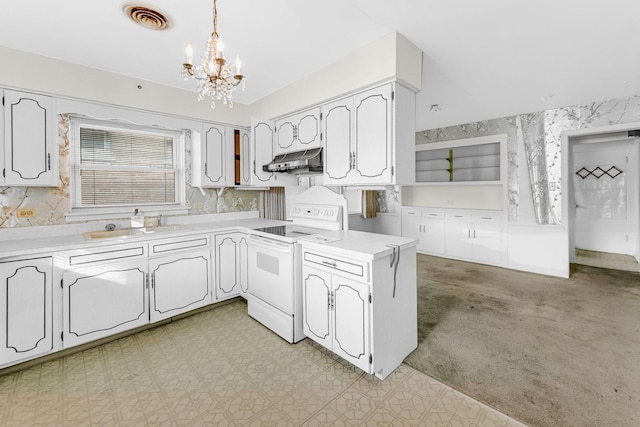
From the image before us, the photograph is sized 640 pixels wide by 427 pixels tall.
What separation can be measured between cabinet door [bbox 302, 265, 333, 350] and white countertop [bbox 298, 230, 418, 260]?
219 millimetres

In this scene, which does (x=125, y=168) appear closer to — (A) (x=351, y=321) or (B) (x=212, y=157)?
(B) (x=212, y=157)

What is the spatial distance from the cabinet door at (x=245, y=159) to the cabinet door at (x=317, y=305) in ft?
6.08

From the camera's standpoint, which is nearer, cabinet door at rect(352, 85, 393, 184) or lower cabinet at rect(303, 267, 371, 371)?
lower cabinet at rect(303, 267, 371, 371)

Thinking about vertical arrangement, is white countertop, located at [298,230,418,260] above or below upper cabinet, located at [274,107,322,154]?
below

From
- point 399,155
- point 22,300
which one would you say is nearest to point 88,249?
point 22,300

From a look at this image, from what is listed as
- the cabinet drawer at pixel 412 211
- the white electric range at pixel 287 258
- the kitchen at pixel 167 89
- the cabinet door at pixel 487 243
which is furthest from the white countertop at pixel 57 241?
the cabinet door at pixel 487 243

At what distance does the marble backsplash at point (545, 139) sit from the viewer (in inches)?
154

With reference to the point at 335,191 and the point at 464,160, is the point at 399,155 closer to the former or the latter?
the point at 335,191

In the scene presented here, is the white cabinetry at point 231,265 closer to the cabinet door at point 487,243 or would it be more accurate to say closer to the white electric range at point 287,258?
the white electric range at point 287,258

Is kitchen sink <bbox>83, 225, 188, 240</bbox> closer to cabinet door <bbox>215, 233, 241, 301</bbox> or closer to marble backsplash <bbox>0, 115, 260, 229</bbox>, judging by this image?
marble backsplash <bbox>0, 115, 260, 229</bbox>

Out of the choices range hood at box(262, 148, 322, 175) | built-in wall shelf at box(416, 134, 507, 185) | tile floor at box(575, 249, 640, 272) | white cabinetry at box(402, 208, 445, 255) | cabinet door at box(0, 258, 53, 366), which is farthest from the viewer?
white cabinetry at box(402, 208, 445, 255)

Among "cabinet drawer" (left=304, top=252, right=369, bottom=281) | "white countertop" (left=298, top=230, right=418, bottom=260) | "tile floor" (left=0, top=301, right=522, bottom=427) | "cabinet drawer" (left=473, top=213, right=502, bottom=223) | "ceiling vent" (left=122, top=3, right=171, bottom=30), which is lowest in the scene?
"tile floor" (left=0, top=301, right=522, bottom=427)

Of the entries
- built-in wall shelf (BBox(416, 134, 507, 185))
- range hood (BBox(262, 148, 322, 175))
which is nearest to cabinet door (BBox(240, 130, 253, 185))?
range hood (BBox(262, 148, 322, 175))

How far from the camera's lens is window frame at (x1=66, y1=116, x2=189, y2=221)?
2.84m
